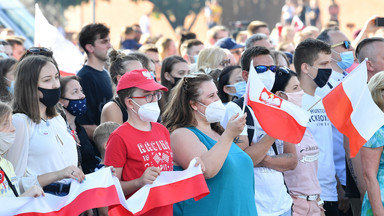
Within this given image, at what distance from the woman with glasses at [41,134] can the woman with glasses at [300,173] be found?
192 centimetres

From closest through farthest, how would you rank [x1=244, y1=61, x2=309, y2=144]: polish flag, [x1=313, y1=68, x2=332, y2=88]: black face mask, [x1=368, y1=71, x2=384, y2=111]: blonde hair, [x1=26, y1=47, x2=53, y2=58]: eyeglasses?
[x1=244, y1=61, x2=309, y2=144]: polish flag
[x1=368, y1=71, x2=384, y2=111]: blonde hair
[x1=26, y1=47, x2=53, y2=58]: eyeglasses
[x1=313, y1=68, x2=332, y2=88]: black face mask

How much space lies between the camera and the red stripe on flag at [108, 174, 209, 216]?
470cm

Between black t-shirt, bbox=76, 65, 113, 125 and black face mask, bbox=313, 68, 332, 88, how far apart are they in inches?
91.5

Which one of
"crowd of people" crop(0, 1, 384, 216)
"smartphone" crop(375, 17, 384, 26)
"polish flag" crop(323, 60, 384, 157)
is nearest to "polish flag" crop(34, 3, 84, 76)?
"crowd of people" crop(0, 1, 384, 216)

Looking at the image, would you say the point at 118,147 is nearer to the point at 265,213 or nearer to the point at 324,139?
the point at 265,213

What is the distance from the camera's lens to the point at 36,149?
4.86 m

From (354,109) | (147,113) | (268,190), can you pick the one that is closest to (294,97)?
(354,109)

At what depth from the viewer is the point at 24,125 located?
482cm

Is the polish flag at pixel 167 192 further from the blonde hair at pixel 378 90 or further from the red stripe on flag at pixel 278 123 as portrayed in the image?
the blonde hair at pixel 378 90

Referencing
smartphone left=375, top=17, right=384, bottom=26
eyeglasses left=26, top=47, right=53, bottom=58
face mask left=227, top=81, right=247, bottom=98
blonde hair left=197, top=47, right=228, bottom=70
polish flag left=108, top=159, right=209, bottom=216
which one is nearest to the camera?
polish flag left=108, top=159, right=209, bottom=216

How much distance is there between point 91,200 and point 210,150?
3.04 ft

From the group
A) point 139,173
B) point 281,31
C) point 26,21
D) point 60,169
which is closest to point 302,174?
point 139,173

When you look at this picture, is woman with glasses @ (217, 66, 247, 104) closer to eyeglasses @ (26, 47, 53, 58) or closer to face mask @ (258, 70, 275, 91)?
face mask @ (258, 70, 275, 91)

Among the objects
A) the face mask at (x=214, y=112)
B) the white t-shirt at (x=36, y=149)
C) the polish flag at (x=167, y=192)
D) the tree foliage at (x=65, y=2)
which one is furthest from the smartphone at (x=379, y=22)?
the tree foliage at (x=65, y=2)
